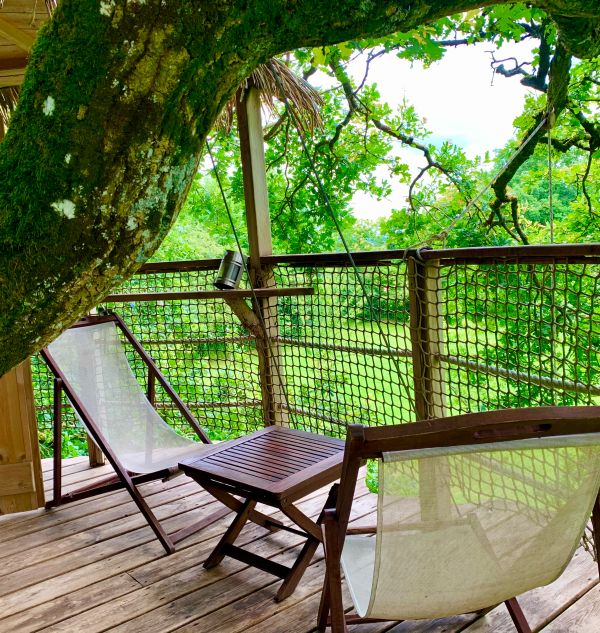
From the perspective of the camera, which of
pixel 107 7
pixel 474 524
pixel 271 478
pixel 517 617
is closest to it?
pixel 107 7

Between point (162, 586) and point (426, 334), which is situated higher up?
point (426, 334)

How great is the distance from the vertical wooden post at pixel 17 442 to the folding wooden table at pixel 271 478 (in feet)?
3.43

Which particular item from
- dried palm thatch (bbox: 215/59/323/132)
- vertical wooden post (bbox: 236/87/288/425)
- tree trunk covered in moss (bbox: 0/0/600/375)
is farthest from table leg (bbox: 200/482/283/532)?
dried palm thatch (bbox: 215/59/323/132)

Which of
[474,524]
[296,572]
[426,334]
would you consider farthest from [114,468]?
[474,524]

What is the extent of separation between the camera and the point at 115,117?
0.98 meters

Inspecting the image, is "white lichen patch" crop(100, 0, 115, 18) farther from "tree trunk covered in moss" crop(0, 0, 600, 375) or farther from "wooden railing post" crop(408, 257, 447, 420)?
"wooden railing post" crop(408, 257, 447, 420)

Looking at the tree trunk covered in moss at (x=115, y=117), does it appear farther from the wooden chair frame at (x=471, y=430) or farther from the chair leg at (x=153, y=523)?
the chair leg at (x=153, y=523)

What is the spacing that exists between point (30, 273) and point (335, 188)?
7069mm

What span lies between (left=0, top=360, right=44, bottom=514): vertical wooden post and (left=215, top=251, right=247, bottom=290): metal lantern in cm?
105

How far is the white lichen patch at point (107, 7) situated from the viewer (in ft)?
3.16

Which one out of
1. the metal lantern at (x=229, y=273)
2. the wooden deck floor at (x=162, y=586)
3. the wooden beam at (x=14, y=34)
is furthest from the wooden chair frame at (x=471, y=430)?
the metal lantern at (x=229, y=273)

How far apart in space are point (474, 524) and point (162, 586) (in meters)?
1.40

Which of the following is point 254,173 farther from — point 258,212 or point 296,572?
point 296,572

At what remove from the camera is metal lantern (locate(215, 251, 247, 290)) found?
343 cm
